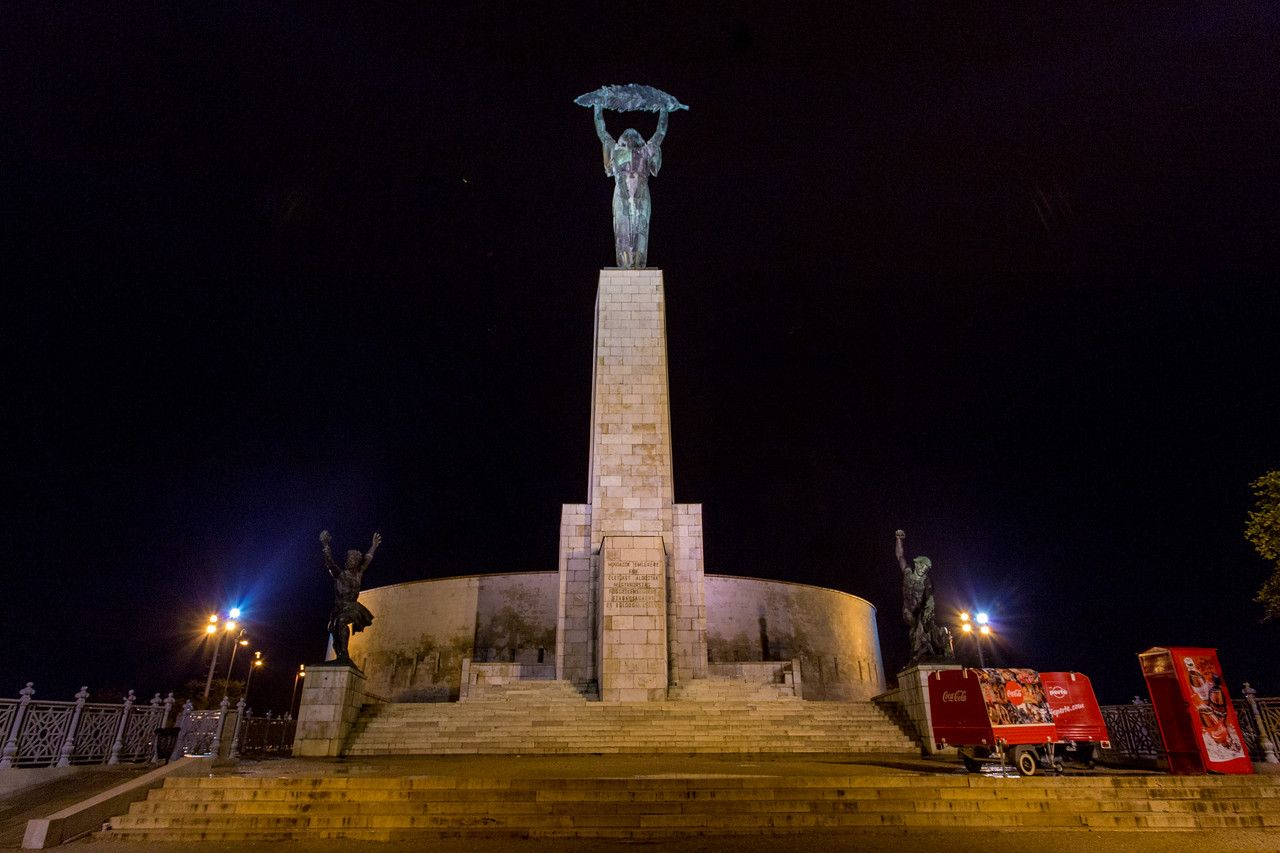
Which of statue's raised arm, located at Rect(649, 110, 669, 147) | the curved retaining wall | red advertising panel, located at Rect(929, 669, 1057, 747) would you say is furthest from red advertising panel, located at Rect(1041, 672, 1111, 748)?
statue's raised arm, located at Rect(649, 110, 669, 147)

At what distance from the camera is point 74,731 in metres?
10.5

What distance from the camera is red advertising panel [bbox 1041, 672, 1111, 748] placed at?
11.5 metres

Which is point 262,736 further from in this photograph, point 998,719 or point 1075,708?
point 1075,708

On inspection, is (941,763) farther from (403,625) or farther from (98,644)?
A: (98,644)

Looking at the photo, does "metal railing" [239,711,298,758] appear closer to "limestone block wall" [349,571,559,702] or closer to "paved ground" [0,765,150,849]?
"paved ground" [0,765,150,849]

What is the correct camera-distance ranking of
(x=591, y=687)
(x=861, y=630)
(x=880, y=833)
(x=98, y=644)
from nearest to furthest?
(x=880, y=833) < (x=591, y=687) < (x=861, y=630) < (x=98, y=644)

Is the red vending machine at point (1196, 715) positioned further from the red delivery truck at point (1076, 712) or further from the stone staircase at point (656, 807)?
the red delivery truck at point (1076, 712)

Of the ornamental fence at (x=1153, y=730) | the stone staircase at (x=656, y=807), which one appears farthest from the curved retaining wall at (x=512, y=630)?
the stone staircase at (x=656, y=807)

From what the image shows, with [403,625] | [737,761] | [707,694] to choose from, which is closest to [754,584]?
[707,694]

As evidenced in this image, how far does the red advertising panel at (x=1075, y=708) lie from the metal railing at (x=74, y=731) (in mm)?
15742

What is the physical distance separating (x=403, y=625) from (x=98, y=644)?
2428cm

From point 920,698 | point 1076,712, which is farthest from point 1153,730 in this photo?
point 920,698

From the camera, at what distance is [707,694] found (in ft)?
54.6

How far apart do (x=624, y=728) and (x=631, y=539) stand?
17.3 feet
